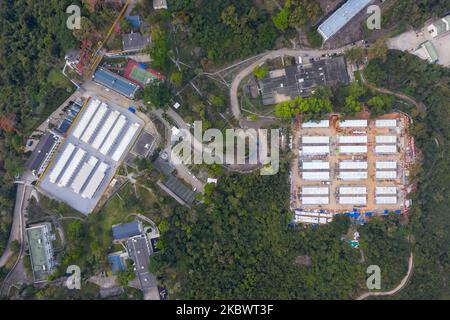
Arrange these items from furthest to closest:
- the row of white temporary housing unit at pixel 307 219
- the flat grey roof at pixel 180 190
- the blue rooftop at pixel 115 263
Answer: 1. the row of white temporary housing unit at pixel 307 219
2. the flat grey roof at pixel 180 190
3. the blue rooftop at pixel 115 263

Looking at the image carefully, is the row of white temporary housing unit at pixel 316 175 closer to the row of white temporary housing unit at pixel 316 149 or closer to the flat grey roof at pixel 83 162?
the row of white temporary housing unit at pixel 316 149

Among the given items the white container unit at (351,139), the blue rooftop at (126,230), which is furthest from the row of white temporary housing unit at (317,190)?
the blue rooftop at (126,230)

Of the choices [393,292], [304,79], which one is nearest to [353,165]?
[304,79]

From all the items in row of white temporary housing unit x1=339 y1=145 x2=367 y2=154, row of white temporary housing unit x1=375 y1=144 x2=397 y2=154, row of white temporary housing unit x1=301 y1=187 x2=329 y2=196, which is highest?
row of white temporary housing unit x1=375 y1=144 x2=397 y2=154

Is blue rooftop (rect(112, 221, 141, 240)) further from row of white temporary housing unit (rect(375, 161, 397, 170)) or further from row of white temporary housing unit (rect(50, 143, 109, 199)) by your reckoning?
row of white temporary housing unit (rect(375, 161, 397, 170))

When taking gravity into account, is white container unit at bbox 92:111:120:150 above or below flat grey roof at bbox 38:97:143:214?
above

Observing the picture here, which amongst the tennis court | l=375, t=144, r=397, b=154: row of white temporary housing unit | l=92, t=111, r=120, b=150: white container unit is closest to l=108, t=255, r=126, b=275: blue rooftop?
l=92, t=111, r=120, b=150: white container unit
